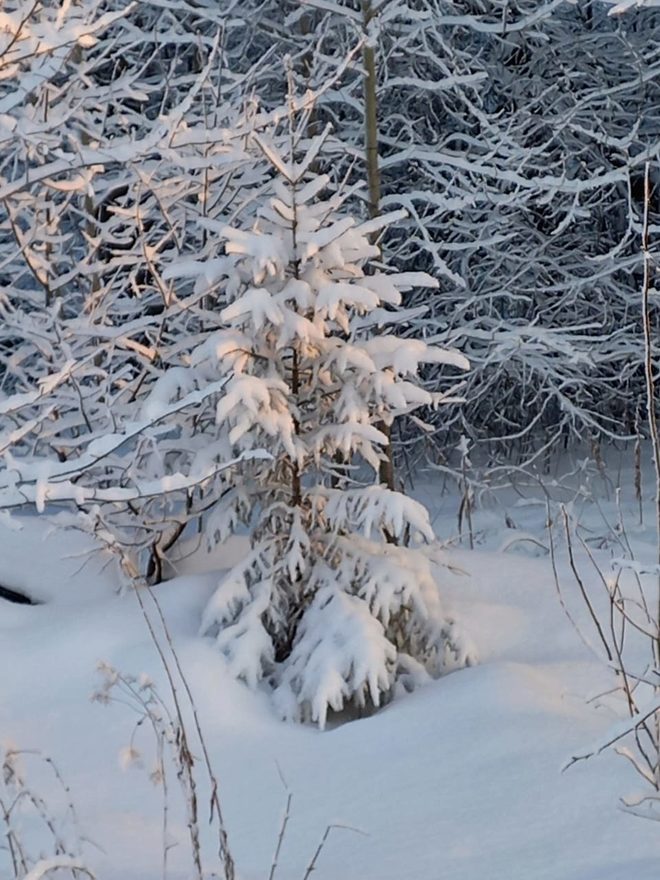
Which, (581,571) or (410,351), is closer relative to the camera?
(410,351)

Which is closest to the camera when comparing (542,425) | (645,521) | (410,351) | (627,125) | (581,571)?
(410,351)

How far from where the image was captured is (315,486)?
4.62 m

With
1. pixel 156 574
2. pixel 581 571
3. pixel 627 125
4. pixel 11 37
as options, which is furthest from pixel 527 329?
pixel 11 37

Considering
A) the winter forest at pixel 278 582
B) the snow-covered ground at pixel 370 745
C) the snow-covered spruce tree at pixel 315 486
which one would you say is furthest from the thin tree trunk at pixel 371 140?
the snow-covered spruce tree at pixel 315 486

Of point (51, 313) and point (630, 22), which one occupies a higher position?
point (630, 22)

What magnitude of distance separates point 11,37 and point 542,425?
713cm

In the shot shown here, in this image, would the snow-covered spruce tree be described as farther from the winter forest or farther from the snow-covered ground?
the snow-covered ground

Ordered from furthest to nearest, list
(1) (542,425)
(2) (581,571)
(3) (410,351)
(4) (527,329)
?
(1) (542,425)
(4) (527,329)
(2) (581,571)
(3) (410,351)

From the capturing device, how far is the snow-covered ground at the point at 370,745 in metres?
2.86

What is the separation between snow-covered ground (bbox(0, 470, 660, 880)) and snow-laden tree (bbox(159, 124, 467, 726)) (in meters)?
0.19

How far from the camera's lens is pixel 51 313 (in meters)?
5.14

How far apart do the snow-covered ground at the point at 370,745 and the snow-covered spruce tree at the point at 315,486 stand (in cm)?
19

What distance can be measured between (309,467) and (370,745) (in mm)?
1287

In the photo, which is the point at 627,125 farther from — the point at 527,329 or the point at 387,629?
the point at 387,629
